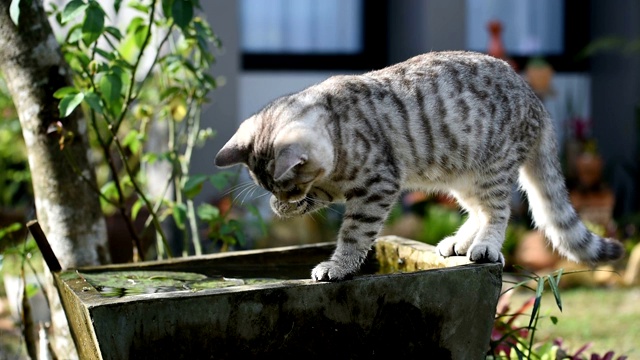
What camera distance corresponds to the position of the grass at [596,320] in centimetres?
521

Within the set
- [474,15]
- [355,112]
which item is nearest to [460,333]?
[355,112]

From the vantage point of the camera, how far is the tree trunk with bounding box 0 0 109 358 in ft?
11.0

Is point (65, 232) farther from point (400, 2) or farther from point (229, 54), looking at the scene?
point (400, 2)

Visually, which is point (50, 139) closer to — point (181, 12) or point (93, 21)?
point (93, 21)

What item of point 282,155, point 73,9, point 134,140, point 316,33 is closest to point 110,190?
point 134,140

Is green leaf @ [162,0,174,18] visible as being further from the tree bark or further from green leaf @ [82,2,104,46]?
the tree bark

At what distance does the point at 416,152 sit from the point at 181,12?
102 cm

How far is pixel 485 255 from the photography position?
10.1 feet

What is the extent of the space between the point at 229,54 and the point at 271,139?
4.96m

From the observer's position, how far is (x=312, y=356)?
8.41ft

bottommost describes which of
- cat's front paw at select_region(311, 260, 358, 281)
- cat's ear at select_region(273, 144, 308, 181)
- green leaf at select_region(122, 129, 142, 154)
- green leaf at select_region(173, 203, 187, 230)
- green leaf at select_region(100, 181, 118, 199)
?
green leaf at select_region(173, 203, 187, 230)

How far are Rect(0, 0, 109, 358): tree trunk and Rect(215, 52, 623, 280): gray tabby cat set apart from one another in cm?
73

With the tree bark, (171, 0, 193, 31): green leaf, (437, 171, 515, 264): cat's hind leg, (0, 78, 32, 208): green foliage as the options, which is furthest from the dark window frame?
the tree bark

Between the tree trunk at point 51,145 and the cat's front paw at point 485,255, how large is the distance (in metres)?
1.50
